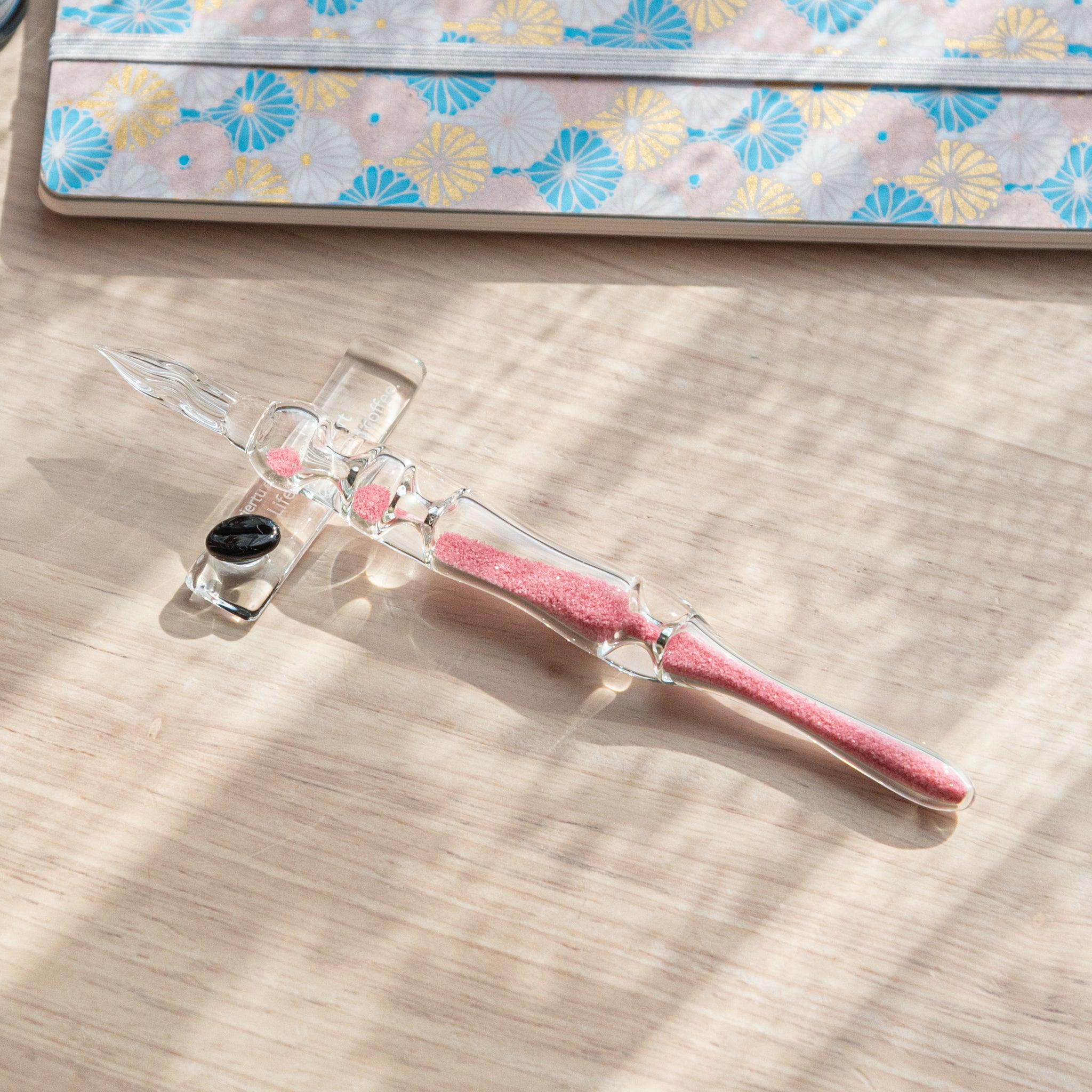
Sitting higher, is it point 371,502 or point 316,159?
point 316,159

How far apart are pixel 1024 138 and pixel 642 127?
9.1 inches

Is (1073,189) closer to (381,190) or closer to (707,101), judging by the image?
(707,101)

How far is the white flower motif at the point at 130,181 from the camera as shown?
602 mm

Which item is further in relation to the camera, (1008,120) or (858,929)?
(1008,120)

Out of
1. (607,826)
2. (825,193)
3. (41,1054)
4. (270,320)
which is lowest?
(41,1054)

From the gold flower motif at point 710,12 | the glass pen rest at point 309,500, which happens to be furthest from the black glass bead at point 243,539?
the gold flower motif at point 710,12

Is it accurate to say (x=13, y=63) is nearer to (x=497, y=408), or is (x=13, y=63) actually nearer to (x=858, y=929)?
(x=497, y=408)

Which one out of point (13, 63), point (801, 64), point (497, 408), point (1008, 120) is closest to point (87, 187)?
point (13, 63)

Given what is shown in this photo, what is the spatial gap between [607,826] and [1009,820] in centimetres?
20

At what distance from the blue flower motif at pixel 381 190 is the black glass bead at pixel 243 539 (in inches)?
8.3

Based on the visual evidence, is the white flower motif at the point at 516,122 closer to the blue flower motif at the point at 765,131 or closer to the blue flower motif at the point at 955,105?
the blue flower motif at the point at 765,131

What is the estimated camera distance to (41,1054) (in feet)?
1.53

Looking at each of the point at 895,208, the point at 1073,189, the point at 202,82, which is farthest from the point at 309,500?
the point at 1073,189

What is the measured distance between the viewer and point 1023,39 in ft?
2.04
